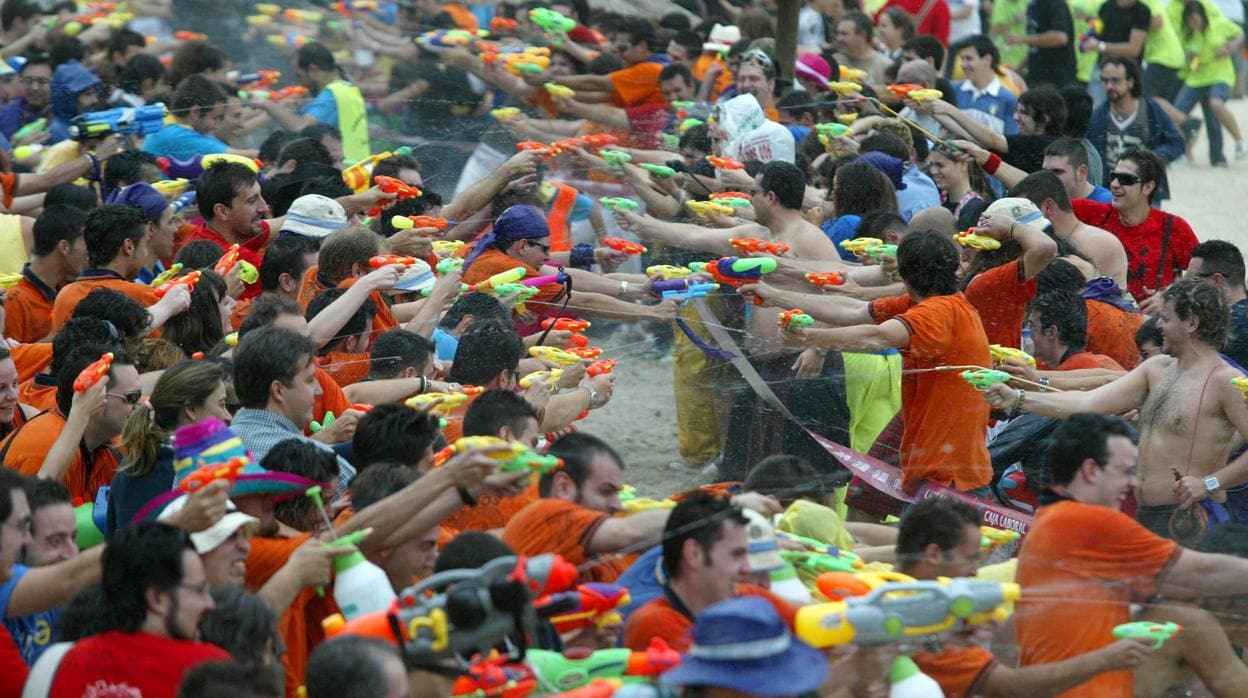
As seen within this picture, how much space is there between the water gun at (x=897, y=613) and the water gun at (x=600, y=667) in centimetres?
33

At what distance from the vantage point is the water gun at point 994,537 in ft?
15.8

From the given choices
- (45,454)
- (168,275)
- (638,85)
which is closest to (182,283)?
(168,275)

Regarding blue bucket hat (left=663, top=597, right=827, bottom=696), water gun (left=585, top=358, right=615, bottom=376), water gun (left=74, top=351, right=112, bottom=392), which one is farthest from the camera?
water gun (left=585, top=358, right=615, bottom=376)

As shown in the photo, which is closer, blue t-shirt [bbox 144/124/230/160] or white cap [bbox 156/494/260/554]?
white cap [bbox 156/494/260/554]

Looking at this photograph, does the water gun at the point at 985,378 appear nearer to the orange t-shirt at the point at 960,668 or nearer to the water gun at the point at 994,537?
the water gun at the point at 994,537

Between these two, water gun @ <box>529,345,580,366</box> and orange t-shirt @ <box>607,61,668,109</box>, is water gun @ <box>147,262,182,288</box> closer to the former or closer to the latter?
water gun @ <box>529,345,580,366</box>

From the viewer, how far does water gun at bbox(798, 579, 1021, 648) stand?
357 cm

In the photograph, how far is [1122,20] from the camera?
45.4 feet

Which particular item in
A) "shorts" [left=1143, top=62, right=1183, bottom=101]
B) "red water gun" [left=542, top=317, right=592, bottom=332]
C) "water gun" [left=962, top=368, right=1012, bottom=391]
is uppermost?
"water gun" [left=962, top=368, right=1012, bottom=391]

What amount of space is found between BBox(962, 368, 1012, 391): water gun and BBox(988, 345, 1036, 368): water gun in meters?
0.25

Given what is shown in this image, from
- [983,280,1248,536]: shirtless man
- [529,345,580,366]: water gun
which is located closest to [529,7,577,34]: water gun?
[529,345,580,366]: water gun

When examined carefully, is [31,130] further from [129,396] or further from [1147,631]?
[1147,631]

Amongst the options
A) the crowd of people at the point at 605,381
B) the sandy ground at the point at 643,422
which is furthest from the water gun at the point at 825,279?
the sandy ground at the point at 643,422

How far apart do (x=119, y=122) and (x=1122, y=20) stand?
876 centimetres
